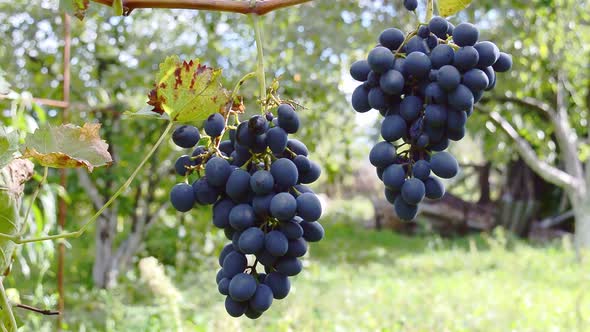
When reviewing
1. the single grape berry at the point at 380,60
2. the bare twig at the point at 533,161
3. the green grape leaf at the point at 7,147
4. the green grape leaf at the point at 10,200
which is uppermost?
the single grape berry at the point at 380,60

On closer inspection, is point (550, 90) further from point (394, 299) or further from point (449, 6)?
point (449, 6)

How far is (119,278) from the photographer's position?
4664 millimetres

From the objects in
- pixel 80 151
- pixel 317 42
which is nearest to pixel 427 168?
pixel 80 151

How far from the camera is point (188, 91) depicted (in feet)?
2.03

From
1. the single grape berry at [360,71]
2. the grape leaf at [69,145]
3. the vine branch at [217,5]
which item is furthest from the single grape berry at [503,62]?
the grape leaf at [69,145]

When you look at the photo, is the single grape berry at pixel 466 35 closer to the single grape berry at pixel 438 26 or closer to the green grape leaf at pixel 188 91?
the single grape berry at pixel 438 26

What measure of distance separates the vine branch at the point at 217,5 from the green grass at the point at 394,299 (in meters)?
1.64

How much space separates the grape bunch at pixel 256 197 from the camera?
0.60 meters

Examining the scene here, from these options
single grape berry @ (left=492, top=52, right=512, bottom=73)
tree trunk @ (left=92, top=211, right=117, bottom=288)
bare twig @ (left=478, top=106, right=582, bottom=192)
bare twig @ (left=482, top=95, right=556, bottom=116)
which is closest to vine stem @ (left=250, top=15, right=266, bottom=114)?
single grape berry @ (left=492, top=52, right=512, bottom=73)

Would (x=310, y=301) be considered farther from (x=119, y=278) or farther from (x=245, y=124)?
(x=245, y=124)

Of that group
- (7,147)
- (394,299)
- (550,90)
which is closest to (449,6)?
(7,147)

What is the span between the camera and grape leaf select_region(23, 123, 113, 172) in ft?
2.17

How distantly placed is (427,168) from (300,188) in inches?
5.3

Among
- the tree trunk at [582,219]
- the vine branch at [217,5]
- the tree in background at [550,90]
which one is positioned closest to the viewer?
the vine branch at [217,5]
